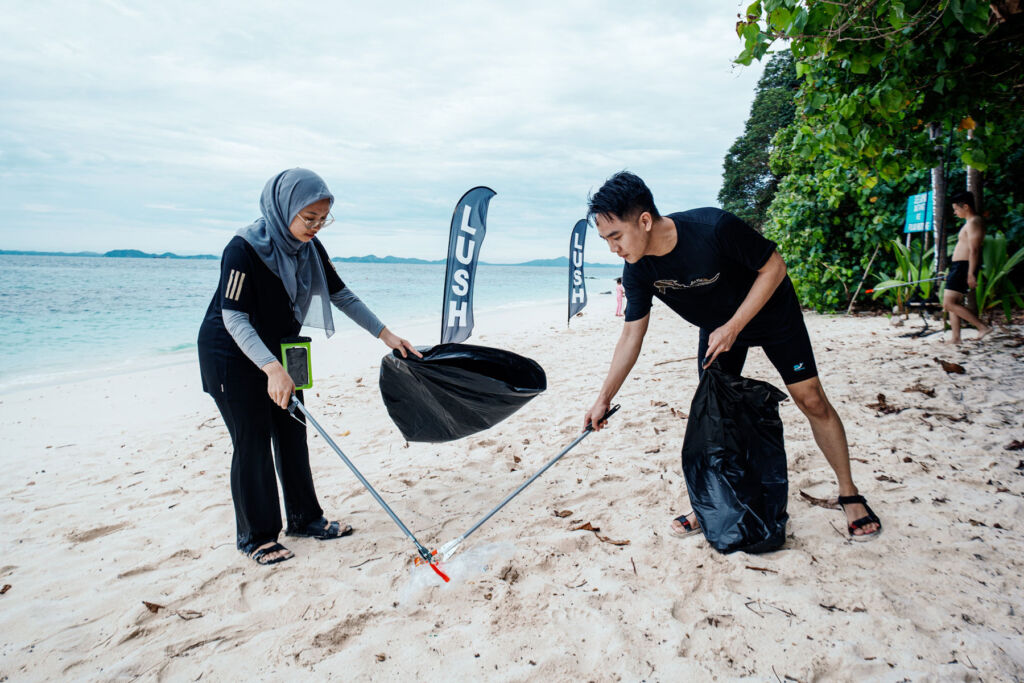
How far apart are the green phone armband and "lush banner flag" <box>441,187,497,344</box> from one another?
344 cm

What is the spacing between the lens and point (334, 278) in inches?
96.8

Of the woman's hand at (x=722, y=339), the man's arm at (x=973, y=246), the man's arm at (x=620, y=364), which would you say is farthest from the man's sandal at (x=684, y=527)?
the man's arm at (x=973, y=246)

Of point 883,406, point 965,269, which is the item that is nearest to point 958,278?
point 965,269

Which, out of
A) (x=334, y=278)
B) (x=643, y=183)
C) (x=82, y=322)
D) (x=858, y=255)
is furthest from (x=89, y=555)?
(x=82, y=322)

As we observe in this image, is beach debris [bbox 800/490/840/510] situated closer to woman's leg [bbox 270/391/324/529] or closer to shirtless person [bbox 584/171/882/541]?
shirtless person [bbox 584/171/882/541]

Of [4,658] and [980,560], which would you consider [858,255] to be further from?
[4,658]

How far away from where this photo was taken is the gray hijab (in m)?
2.00

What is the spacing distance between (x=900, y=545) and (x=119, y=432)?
17.7 feet

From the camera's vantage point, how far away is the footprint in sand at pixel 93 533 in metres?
2.45

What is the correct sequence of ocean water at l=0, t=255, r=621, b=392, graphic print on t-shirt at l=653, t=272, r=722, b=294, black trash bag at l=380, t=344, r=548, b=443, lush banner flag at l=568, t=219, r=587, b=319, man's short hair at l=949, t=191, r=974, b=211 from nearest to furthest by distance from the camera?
graphic print on t-shirt at l=653, t=272, r=722, b=294, black trash bag at l=380, t=344, r=548, b=443, man's short hair at l=949, t=191, r=974, b=211, ocean water at l=0, t=255, r=621, b=392, lush banner flag at l=568, t=219, r=587, b=319

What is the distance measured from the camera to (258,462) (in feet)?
7.03

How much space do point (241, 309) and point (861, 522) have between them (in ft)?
8.30

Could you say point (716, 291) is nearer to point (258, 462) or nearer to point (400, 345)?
point (400, 345)

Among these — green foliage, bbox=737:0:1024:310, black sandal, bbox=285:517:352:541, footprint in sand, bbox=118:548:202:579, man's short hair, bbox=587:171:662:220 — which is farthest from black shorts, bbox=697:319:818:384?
footprint in sand, bbox=118:548:202:579
